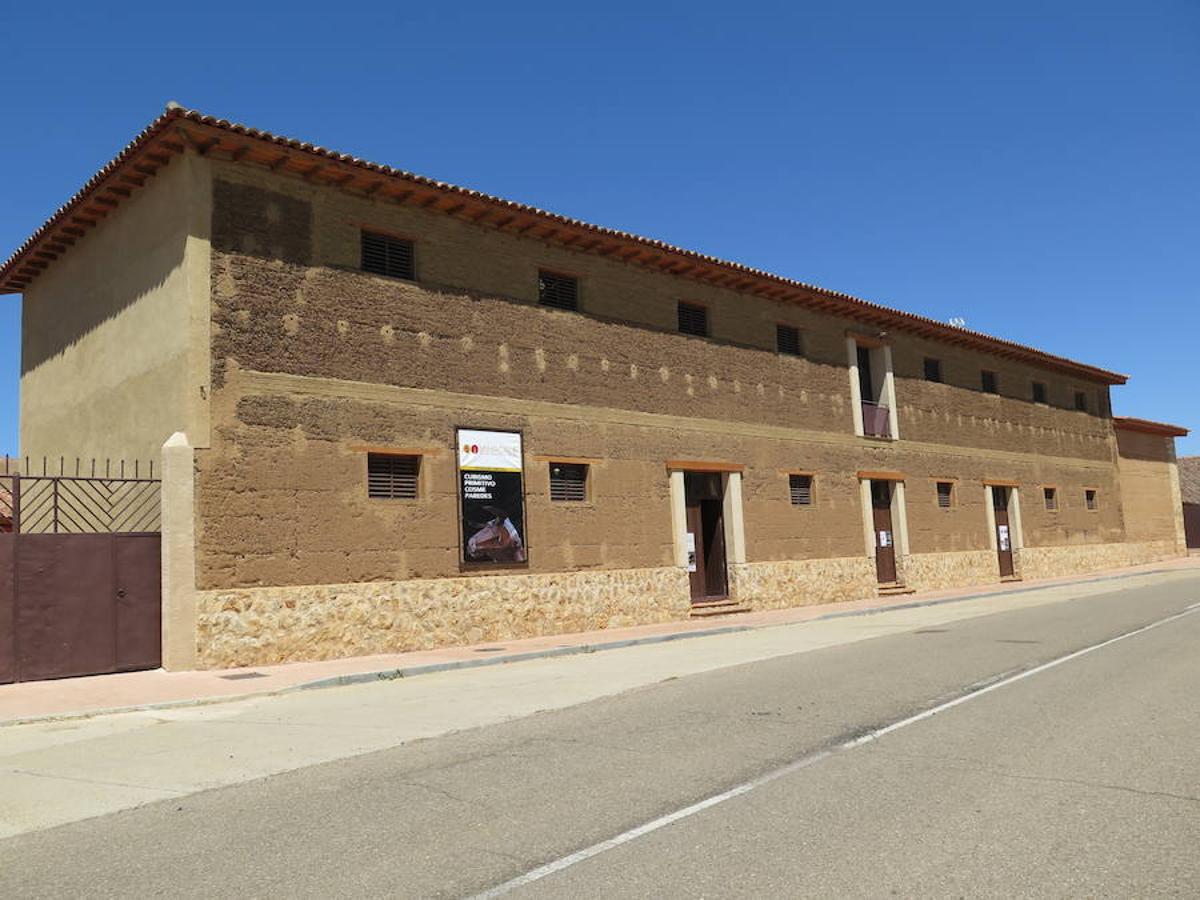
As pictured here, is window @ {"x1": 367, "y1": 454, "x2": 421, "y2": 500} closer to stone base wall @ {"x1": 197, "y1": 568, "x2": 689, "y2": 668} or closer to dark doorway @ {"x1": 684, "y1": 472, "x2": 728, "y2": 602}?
stone base wall @ {"x1": 197, "y1": 568, "x2": 689, "y2": 668}

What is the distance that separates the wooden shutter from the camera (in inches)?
963

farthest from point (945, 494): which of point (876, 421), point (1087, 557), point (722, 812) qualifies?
point (722, 812)

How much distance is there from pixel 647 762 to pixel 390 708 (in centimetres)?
427

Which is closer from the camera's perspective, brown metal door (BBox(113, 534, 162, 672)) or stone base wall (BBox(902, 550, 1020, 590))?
brown metal door (BBox(113, 534, 162, 672))

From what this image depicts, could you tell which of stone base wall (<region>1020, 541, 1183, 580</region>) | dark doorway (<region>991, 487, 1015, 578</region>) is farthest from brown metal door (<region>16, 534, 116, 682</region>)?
stone base wall (<region>1020, 541, 1183, 580</region>)

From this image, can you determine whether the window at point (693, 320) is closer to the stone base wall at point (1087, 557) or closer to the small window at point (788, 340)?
the small window at point (788, 340)

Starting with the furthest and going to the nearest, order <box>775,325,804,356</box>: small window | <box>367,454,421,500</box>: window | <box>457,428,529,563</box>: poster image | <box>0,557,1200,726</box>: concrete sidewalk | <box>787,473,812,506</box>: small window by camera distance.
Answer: <box>775,325,804,356</box>: small window < <box>787,473,812,506</box>: small window < <box>457,428,529,563</box>: poster image < <box>367,454,421,500</box>: window < <box>0,557,1200,726</box>: concrete sidewalk

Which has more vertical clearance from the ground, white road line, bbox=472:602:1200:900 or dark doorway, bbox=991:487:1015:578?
dark doorway, bbox=991:487:1015:578

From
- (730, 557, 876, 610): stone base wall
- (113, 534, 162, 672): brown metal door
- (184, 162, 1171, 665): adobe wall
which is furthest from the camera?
(730, 557, 876, 610): stone base wall

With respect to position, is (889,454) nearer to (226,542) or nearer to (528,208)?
(528,208)

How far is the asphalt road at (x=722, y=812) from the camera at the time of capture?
14.6ft

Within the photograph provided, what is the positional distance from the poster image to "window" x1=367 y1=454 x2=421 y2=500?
34.0 inches

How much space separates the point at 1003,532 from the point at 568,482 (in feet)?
63.6

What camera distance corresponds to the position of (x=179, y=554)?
44.2ft
